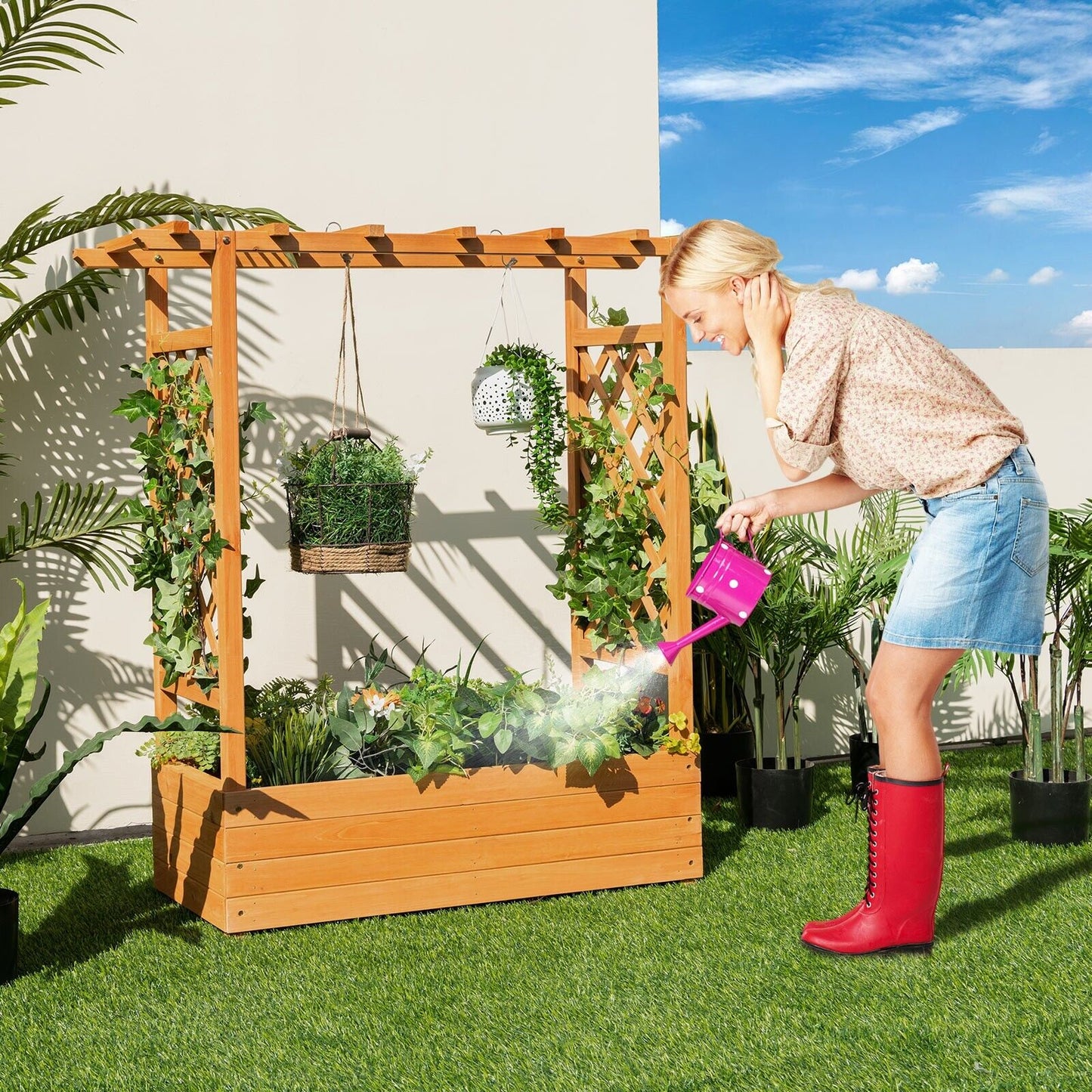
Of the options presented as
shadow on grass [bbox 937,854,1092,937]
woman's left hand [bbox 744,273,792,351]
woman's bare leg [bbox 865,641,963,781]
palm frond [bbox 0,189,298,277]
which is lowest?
shadow on grass [bbox 937,854,1092,937]

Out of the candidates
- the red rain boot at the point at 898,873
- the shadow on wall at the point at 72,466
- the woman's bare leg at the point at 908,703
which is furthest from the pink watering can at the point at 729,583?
the shadow on wall at the point at 72,466

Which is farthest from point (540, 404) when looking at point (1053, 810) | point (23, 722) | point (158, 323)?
point (1053, 810)

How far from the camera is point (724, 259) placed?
9.37ft

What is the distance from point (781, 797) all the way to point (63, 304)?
2858 millimetres

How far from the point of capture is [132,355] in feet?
14.9

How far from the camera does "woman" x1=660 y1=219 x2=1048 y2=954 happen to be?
2.74 meters

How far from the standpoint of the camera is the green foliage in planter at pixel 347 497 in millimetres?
3619

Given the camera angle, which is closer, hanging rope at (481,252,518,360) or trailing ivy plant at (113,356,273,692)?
trailing ivy plant at (113,356,273,692)

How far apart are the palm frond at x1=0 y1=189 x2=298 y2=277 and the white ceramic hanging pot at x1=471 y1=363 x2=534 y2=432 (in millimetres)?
952

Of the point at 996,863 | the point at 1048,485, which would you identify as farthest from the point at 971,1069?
the point at 1048,485

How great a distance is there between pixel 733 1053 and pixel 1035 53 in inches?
702

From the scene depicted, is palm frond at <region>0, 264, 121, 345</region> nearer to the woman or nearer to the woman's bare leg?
the woman

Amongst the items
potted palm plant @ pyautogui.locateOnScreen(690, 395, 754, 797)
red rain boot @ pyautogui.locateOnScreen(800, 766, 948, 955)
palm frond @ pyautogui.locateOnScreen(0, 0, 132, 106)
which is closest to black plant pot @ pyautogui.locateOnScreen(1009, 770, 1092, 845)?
potted palm plant @ pyautogui.locateOnScreen(690, 395, 754, 797)

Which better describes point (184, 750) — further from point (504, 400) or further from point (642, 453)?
point (642, 453)
